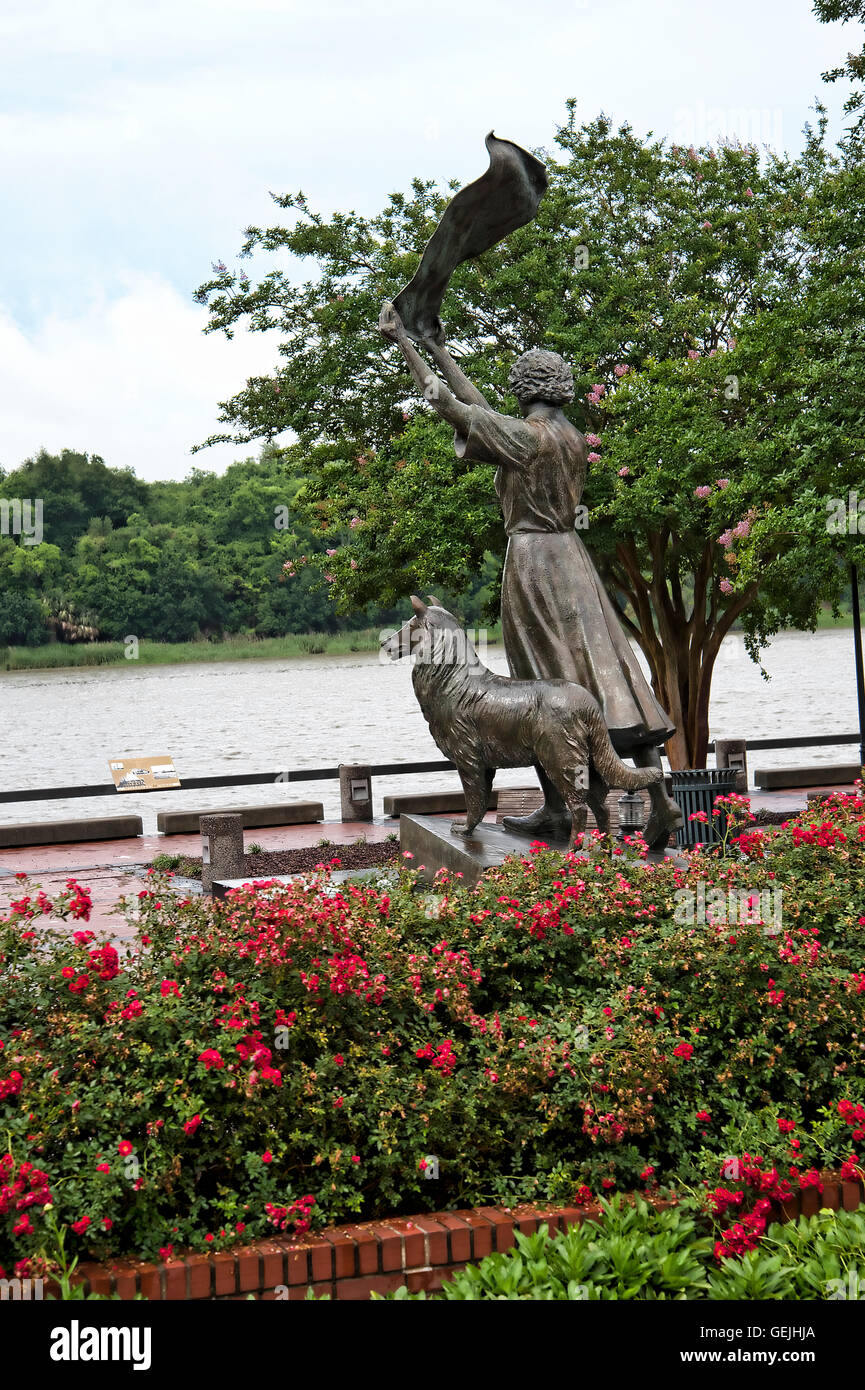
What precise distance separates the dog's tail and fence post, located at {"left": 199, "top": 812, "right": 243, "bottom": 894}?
577 centimetres

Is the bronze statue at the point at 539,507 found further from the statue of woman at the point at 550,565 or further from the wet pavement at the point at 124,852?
the wet pavement at the point at 124,852

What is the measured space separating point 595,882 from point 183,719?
212ft

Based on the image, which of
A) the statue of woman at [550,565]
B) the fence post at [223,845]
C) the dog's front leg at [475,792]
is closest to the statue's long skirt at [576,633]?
the statue of woman at [550,565]

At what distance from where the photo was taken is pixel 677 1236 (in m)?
3.91

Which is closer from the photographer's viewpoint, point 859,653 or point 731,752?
point 731,752

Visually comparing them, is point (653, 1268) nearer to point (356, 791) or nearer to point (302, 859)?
point (302, 859)

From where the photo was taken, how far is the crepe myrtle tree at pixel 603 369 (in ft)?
53.0

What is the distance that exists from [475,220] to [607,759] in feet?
10.7

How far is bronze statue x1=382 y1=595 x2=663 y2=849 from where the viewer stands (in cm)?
755

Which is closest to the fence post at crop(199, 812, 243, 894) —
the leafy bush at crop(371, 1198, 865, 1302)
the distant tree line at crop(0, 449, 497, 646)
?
the leafy bush at crop(371, 1198, 865, 1302)

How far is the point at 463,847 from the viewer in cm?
805

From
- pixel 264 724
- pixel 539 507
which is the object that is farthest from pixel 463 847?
pixel 264 724

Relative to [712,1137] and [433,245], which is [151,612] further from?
[712,1137]
